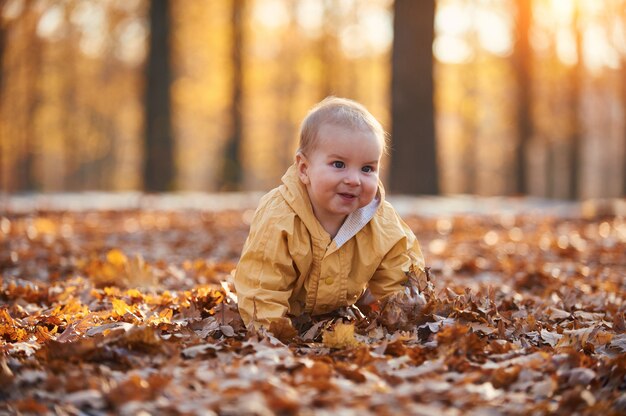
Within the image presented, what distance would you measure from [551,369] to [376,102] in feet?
120

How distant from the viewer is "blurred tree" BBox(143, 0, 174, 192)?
1883cm

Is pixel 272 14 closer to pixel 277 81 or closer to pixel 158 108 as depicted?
pixel 277 81

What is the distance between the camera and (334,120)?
3893 mm

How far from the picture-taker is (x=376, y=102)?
3909cm

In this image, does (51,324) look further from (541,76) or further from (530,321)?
(541,76)

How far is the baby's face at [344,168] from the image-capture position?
3.86 meters

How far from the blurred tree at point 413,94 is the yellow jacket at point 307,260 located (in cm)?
1099

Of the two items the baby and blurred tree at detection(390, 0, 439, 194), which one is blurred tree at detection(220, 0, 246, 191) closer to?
blurred tree at detection(390, 0, 439, 194)

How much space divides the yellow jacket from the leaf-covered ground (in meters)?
0.17

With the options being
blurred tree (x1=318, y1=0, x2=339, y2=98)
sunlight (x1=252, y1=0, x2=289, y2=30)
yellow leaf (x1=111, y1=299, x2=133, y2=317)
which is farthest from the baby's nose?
blurred tree (x1=318, y1=0, x2=339, y2=98)

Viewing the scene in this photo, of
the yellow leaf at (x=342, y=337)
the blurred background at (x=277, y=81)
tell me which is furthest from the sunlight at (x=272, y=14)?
the yellow leaf at (x=342, y=337)

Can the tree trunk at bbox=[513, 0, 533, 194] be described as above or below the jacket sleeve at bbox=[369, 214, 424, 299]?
above

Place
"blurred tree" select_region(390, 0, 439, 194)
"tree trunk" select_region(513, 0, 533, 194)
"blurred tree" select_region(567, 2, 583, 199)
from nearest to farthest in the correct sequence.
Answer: "blurred tree" select_region(390, 0, 439, 194) < "tree trunk" select_region(513, 0, 533, 194) < "blurred tree" select_region(567, 2, 583, 199)

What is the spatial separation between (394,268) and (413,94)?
36.6 feet
